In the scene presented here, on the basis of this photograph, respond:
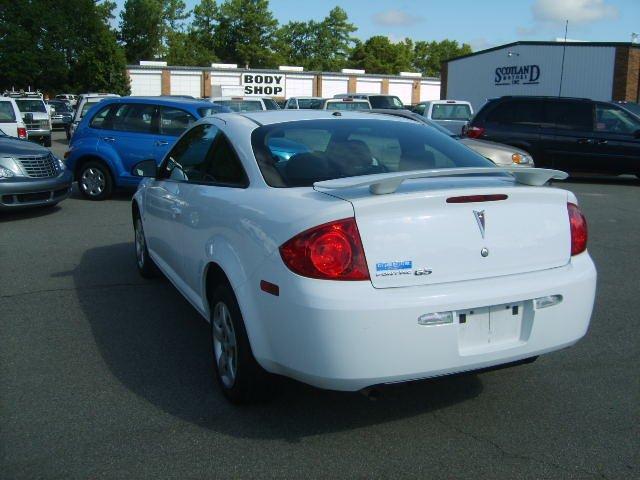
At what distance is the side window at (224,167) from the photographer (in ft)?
13.1

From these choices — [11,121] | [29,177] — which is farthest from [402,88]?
[29,177]

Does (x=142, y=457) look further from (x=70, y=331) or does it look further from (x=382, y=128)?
(x=382, y=128)

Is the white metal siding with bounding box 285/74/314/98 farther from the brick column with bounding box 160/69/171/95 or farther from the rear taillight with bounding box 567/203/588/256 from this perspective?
the rear taillight with bounding box 567/203/588/256

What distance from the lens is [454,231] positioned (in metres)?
3.24

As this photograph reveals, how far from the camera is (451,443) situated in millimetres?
3377

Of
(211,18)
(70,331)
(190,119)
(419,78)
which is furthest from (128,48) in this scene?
(70,331)

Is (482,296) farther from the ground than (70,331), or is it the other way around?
(482,296)

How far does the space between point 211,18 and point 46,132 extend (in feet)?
265

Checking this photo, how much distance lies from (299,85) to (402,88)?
1205cm

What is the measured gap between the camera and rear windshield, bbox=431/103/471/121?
840 inches

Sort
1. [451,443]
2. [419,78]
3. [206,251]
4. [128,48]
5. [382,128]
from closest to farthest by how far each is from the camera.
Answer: [451,443]
[206,251]
[382,128]
[419,78]
[128,48]

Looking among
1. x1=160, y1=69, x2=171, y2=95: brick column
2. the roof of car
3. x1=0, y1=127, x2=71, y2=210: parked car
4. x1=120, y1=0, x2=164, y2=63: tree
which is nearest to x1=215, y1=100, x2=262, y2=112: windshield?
x1=0, y1=127, x2=71, y2=210: parked car

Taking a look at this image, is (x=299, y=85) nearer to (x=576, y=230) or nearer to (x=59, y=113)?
(x=59, y=113)

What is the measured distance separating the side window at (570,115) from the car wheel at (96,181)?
9.56m
